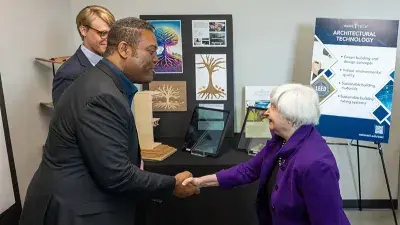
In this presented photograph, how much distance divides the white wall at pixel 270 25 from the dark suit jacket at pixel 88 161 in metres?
1.79

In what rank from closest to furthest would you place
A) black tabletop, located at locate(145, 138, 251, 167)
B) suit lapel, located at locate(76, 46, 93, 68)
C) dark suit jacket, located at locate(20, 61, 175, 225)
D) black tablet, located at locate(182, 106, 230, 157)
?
dark suit jacket, located at locate(20, 61, 175, 225) → suit lapel, located at locate(76, 46, 93, 68) → black tabletop, located at locate(145, 138, 251, 167) → black tablet, located at locate(182, 106, 230, 157)

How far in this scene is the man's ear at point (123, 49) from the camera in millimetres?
1603

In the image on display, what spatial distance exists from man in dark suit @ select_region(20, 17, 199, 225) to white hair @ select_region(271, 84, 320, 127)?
607 millimetres

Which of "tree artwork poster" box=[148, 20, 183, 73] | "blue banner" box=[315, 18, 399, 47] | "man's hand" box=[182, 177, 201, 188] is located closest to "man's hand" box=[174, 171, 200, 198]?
"man's hand" box=[182, 177, 201, 188]

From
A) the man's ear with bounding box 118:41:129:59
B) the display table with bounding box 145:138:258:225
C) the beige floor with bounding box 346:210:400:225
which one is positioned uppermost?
the man's ear with bounding box 118:41:129:59

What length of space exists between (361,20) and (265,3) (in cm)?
72

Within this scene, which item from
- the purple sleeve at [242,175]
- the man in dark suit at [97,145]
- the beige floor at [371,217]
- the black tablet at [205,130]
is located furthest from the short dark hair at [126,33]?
the beige floor at [371,217]

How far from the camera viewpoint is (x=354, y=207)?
3.57m

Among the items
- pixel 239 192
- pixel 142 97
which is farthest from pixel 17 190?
pixel 239 192

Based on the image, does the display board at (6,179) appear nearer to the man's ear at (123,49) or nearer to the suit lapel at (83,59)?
the suit lapel at (83,59)

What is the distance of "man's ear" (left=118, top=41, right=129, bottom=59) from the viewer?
1603mm

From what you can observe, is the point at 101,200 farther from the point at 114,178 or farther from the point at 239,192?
the point at 239,192

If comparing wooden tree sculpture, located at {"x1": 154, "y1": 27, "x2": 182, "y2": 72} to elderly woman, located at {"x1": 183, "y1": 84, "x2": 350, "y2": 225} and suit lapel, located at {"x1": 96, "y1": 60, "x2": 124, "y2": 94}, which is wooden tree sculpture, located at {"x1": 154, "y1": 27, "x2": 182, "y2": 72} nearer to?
elderly woman, located at {"x1": 183, "y1": 84, "x2": 350, "y2": 225}

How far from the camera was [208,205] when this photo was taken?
292 centimetres
